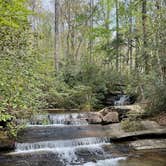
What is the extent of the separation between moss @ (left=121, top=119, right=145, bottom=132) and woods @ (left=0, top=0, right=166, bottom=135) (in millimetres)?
1524

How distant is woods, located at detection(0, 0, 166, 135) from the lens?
17.9 ft

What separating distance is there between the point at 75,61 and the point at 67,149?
12054mm

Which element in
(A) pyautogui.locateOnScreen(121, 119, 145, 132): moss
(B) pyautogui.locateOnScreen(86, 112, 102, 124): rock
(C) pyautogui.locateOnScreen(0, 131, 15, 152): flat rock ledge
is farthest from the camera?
(B) pyautogui.locateOnScreen(86, 112, 102, 124): rock

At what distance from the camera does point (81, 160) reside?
883cm

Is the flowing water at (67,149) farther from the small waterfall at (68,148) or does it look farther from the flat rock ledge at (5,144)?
the flat rock ledge at (5,144)

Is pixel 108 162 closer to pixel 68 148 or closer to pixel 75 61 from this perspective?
pixel 68 148

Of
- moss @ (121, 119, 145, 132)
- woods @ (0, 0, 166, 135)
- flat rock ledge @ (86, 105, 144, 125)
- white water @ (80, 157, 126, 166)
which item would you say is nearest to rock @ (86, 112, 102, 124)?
flat rock ledge @ (86, 105, 144, 125)

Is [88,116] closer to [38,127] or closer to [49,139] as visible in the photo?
[38,127]

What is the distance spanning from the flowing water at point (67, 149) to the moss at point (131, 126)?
683 mm

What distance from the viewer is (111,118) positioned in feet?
42.9

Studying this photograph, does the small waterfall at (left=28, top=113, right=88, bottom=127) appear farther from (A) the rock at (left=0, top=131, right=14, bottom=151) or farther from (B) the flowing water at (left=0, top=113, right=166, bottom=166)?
(A) the rock at (left=0, top=131, right=14, bottom=151)

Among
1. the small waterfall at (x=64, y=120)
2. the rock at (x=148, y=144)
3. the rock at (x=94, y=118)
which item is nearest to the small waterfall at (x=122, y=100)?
the rock at (x=94, y=118)

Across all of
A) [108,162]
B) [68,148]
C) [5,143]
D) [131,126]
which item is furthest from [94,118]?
[5,143]

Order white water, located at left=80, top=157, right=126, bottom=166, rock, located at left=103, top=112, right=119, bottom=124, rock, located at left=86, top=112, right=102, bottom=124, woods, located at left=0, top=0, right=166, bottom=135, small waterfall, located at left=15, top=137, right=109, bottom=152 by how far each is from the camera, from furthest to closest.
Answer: rock, located at left=86, top=112, right=102, bottom=124 < rock, located at left=103, top=112, right=119, bottom=124 < small waterfall, located at left=15, top=137, right=109, bottom=152 < white water, located at left=80, top=157, right=126, bottom=166 < woods, located at left=0, top=0, right=166, bottom=135
